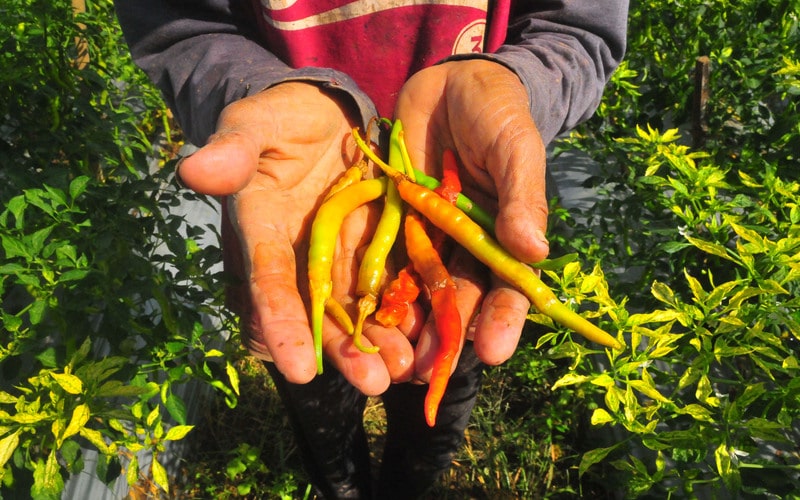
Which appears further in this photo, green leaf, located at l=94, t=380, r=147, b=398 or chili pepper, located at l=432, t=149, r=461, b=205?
chili pepper, located at l=432, t=149, r=461, b=205

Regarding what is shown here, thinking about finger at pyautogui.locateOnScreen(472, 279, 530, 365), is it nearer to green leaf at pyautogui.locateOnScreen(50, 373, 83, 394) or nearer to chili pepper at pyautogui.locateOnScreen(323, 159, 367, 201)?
chili pepper at pyautogui.locateOnScreen(323, 159, 367, 201)

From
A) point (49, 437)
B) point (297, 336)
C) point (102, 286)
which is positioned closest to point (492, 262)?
point (297, 336)

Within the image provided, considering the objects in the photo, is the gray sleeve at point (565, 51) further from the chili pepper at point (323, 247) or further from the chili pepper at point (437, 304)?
the chili pepper at point (323, 247)

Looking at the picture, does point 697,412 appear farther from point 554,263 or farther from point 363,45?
point 363,45

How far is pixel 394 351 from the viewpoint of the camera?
193 cm

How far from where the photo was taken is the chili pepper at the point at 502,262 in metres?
1.99

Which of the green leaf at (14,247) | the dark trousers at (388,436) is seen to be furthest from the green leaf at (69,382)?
the dark trousers at (388,436)

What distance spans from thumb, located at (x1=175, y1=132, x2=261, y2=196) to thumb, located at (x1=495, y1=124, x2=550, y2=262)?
2.35 feet

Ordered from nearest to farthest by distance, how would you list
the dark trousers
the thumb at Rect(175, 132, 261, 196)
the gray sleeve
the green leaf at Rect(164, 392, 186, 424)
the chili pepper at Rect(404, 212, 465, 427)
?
the thumb at Rect(175, 132, 261, 196) → the chili pepper at Rect(404, 212, 465, 427) → the green leaf at Rect(164, 392, 186, 424) → the gray sleeve → the dark trousers

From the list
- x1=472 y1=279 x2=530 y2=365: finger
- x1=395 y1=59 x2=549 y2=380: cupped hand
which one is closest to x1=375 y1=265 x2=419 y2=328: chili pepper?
x1=395 y1=59 x2=549 y2=380: cupped hand

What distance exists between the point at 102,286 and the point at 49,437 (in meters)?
0.47

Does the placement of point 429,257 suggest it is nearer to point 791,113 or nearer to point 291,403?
point 291,403

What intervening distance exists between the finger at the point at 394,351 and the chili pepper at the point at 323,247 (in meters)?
0.16

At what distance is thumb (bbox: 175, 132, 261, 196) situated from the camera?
1.73 m
